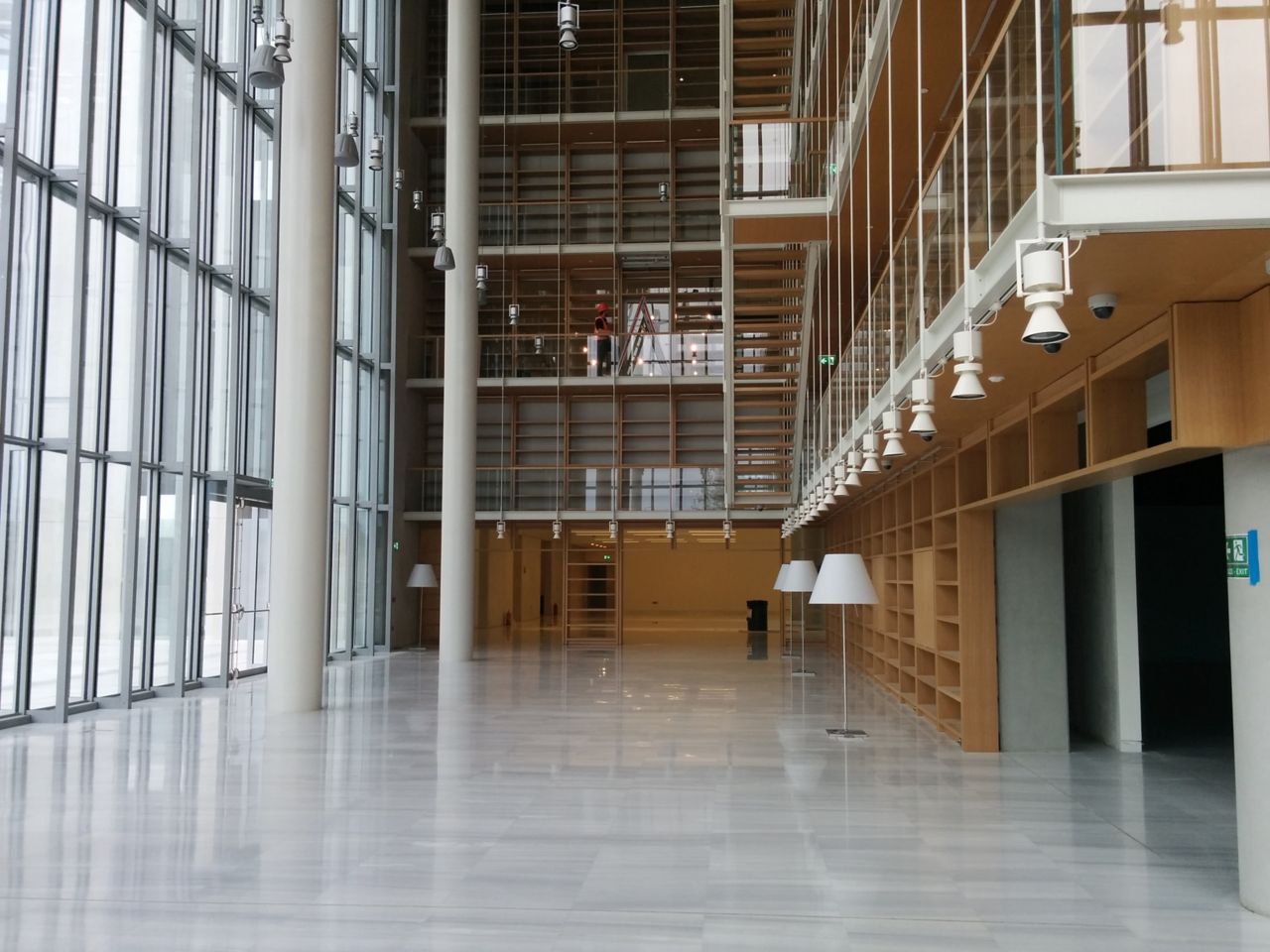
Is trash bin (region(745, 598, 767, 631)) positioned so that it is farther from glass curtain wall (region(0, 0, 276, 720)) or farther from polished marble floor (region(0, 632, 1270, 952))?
polished marble floor (region(0, 632, 1270, 952))

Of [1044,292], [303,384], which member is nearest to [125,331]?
[303,384]

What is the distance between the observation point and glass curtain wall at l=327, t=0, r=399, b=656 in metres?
19.5

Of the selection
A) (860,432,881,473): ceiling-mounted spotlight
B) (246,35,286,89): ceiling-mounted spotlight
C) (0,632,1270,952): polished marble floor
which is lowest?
(0,632,1270,952): polished marble floor

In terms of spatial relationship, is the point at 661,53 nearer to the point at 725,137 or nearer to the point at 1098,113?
the point at 725,137

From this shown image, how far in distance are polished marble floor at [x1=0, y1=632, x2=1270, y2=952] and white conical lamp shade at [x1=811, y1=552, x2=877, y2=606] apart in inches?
49.3

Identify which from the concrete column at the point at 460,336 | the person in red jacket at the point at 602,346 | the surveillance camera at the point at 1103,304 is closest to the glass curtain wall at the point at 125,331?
the concrete column at the point at 460,336

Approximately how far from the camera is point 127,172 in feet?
42.0

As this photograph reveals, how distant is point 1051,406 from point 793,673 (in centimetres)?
865

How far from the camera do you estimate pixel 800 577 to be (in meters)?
14.2

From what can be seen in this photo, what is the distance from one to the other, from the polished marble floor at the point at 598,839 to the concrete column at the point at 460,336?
23.2 ft

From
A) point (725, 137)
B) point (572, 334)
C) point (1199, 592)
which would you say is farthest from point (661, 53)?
point (1199, 592)

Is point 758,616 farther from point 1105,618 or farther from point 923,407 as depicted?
point 923,407

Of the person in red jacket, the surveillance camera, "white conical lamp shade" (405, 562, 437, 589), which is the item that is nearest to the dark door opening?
the person in red jacket

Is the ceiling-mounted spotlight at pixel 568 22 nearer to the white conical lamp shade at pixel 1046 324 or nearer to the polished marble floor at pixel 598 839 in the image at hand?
the polished marble floor at pixel 598 839
